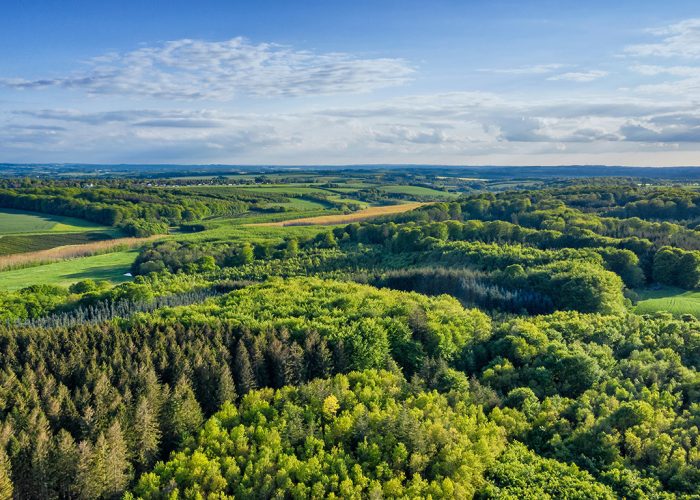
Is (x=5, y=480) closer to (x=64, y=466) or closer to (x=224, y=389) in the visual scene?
(x=64, y=466)

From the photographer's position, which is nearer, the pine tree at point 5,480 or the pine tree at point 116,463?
the pine tree at point 5,480

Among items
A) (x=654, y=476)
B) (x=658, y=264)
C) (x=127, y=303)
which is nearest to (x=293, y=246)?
(x=127, y=303)

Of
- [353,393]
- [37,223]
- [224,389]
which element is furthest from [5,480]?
[37,223]

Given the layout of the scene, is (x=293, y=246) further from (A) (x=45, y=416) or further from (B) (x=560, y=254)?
(A) (x=45, y=416)

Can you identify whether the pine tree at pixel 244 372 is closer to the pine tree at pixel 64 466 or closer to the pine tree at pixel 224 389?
the pine tree at pixel 224 389

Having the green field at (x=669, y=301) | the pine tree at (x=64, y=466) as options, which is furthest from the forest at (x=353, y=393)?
the green field at (x=669, y=301)

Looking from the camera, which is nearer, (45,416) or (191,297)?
(45,416)
